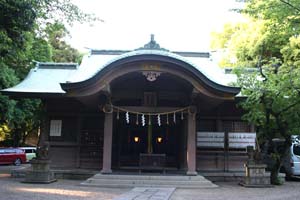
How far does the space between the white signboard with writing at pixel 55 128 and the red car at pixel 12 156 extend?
1345cm

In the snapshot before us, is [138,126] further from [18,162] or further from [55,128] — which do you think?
[18,162]

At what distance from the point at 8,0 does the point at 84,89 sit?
5960 millimetres

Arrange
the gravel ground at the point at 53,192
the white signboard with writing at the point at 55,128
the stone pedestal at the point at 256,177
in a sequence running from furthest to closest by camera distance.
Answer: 1. the white signboard with writing at the point at 55,128
2. the stone pedestal at the point at 256,177
3. the gravel ground at the point at 53,192

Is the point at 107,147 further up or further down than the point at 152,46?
further down

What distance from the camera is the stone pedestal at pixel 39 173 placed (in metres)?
13.4

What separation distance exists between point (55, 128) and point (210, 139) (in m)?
6.88

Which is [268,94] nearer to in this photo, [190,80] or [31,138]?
[190,80]

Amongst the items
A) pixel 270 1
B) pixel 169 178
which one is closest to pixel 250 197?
pixel 169 178

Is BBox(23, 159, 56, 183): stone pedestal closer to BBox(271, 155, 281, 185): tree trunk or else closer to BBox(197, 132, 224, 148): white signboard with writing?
BBox(197, 132, 224, 148): white signboard with writing

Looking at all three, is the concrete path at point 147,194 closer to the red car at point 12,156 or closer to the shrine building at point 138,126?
the shrine building at point 138,126

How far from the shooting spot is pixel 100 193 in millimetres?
11062

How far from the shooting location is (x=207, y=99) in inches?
574

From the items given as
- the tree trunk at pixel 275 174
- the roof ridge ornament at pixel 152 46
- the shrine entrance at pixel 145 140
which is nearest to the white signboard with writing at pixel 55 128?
the shrine entrance at pixel 145 140

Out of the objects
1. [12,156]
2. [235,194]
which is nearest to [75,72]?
[235,194]
